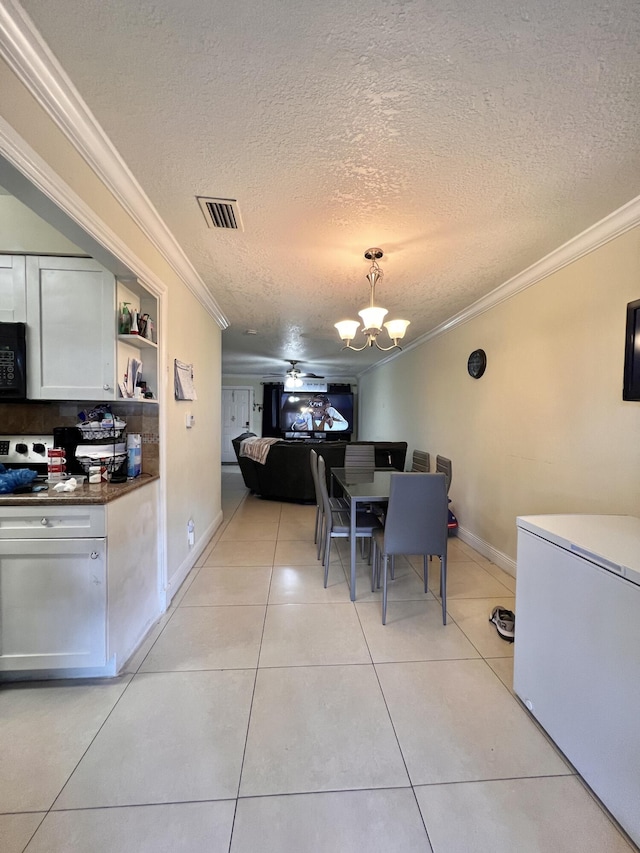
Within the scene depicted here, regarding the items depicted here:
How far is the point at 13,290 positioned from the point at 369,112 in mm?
1869

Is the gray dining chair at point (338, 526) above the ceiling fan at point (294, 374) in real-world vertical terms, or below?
below

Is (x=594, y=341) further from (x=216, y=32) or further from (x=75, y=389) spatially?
(x=75, y=389)

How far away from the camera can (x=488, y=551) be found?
9.74 feet

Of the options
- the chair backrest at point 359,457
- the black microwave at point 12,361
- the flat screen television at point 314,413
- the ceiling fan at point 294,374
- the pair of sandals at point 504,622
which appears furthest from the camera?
the flat screen television at point 314,413

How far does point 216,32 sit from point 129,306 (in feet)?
4.27

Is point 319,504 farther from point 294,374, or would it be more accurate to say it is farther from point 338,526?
point 294,374

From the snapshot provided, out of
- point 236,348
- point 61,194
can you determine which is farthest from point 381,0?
point 236,348

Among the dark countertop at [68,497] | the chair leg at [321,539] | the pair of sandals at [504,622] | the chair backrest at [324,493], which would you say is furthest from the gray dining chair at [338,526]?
the dark countertop at [68,497]

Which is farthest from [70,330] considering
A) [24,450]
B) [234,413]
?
[234,413]

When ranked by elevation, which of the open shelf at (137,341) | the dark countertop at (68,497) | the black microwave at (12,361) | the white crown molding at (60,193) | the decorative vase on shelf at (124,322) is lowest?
the dark countertop at (68,497)

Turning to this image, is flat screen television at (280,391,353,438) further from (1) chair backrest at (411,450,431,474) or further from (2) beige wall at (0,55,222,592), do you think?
(1) chair backrest at (411,450,431,474)

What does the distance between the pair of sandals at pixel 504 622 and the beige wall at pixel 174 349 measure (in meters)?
2.13

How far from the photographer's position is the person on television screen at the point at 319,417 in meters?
8.09

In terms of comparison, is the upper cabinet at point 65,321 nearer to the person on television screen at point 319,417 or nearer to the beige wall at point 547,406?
the beige wall at point 547,406
